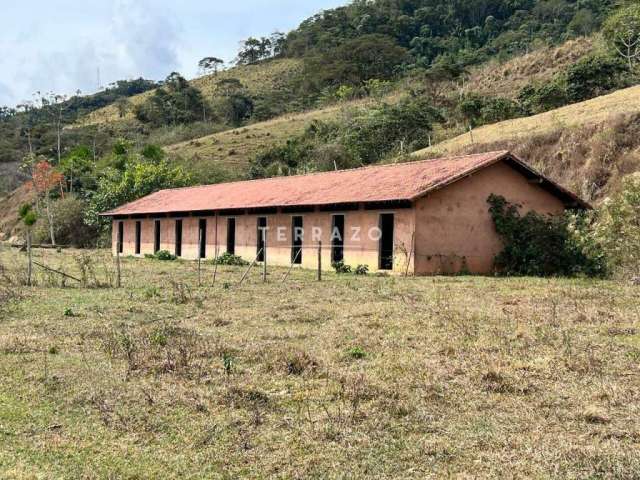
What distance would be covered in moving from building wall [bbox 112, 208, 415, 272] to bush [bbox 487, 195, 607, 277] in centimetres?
333

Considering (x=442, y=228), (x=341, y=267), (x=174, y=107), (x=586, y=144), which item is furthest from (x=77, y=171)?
(x=442, y=228)

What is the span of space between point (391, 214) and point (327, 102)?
55001 mm

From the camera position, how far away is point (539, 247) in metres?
20.5

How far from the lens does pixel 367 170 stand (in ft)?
85.7

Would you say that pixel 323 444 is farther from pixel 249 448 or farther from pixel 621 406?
pixel 621 406

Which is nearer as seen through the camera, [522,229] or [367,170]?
[522,229]

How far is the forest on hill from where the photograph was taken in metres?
44.5

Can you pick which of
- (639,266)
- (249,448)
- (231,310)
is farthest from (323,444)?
(639,266)

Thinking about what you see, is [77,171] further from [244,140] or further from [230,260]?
[230,260]

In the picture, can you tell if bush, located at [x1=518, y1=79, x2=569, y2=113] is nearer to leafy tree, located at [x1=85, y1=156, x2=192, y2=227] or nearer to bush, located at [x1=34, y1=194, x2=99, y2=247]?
leafy tree, located at [x1=85, y1=156, x2=192, y2=227]

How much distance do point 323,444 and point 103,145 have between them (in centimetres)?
7434

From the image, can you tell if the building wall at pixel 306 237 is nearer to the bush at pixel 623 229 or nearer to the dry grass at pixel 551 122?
the bush at pixel 623 229

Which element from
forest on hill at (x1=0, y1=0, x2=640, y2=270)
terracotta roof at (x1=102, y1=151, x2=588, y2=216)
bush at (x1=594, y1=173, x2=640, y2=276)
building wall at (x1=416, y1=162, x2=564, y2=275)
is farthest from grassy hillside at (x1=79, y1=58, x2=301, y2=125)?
bush at (x1=594, y1=173, x2=640, y2=276)

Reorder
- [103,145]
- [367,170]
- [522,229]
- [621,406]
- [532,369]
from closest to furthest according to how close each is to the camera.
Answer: [621,406]
[532,369]
[522,229]
[367,170]
[103,145]
